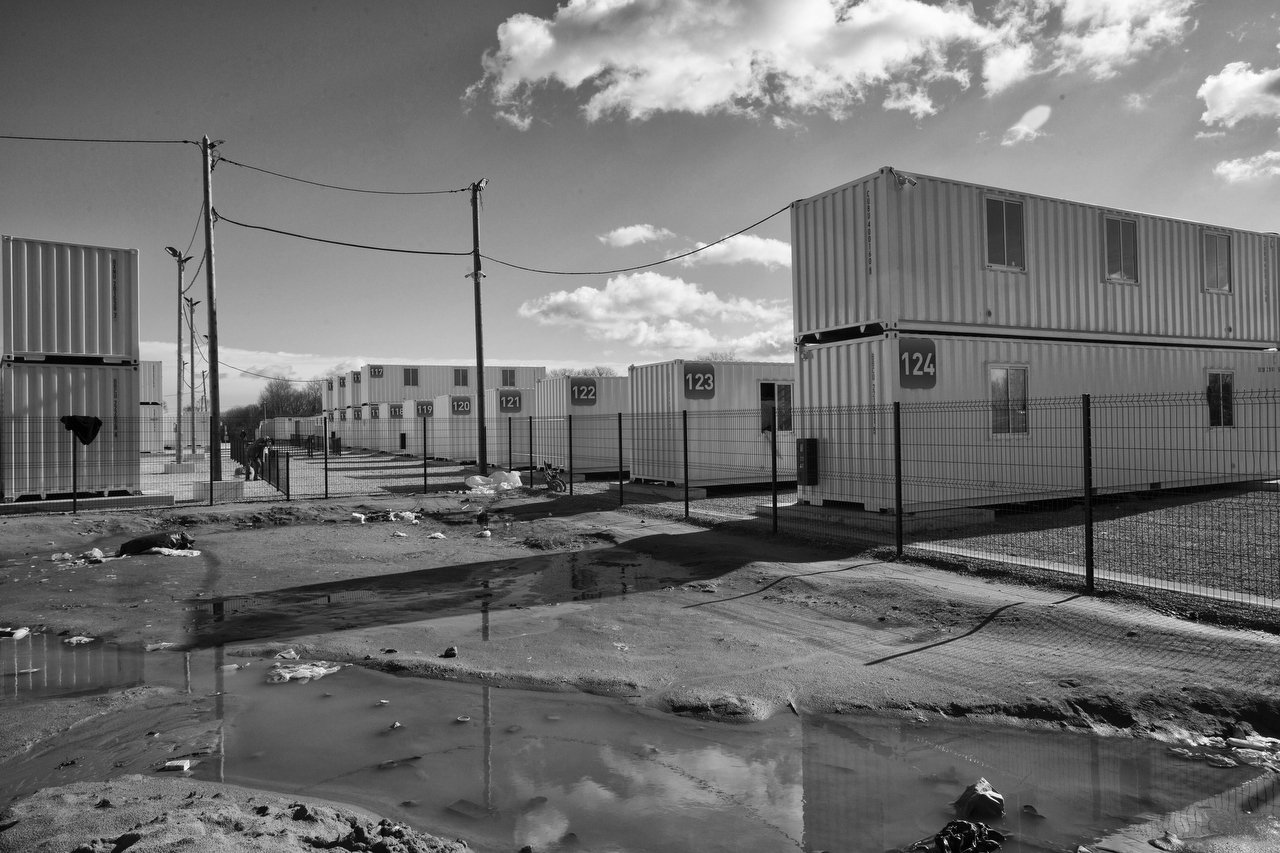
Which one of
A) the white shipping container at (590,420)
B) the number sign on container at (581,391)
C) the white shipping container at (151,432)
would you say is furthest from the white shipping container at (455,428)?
the white shipping container at (151,432)

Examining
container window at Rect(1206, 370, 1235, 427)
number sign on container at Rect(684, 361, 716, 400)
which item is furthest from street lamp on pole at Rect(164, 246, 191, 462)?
container window at Rect(1206, 370, 1235, 427)

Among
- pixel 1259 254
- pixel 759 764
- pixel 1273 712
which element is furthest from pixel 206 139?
pixel 1259 254

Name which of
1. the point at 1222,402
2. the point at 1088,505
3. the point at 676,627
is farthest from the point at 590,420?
the point at 1088,505

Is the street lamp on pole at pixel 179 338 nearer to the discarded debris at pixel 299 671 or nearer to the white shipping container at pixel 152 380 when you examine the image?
the white shipping container at pixel 152 380

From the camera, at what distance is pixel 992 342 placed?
47.4 feet

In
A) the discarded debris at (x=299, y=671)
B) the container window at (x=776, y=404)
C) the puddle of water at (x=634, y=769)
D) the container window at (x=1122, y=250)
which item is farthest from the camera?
the container window at (x=776, y=404)

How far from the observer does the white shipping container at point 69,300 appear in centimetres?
1574

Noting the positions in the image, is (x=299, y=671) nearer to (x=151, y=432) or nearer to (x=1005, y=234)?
(x=1005, y=234)

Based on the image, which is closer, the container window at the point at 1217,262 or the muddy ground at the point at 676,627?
the muddy ground at the point at 676,627

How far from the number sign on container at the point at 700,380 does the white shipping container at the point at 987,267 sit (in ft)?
15.5

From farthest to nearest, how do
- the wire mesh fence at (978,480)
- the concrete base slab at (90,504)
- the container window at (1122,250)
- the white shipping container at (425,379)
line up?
1. the white shipping container at (425,379)
2. the container window at (1122,250)
3. the concrete base slab at (90,504)
4. the wire mesh fence at (978,480)

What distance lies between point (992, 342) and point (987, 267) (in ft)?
4.47

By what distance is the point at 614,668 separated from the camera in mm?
6266

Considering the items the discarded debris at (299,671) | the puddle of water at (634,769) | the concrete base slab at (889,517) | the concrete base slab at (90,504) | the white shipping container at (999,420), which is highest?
the white shipping container at (999,420)
